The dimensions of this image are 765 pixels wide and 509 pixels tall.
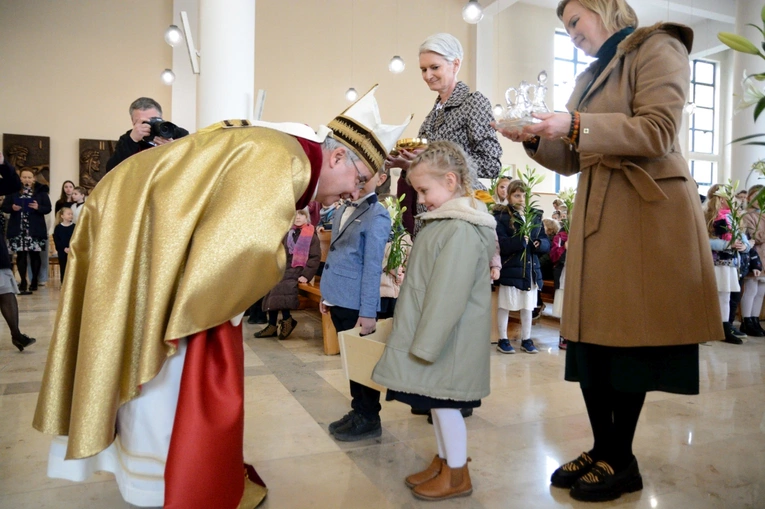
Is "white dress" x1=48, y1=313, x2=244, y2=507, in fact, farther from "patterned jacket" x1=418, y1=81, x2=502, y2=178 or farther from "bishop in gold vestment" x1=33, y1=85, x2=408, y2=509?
"patterned jacket" x1=418, y1=81, x2=502, y2=178

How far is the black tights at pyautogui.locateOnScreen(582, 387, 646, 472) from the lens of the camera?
1880mm

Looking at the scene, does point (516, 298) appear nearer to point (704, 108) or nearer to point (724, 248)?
point (724, 248)

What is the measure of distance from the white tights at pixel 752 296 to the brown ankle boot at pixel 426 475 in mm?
5128

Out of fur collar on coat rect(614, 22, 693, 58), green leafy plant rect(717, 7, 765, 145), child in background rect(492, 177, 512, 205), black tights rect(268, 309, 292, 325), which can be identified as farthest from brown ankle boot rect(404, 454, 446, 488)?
child in background rect(492, 177, 512, 205)

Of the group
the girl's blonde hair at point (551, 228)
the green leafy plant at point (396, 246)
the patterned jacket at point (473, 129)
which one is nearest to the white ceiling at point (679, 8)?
the girl's blonde hair at point (551, 228)

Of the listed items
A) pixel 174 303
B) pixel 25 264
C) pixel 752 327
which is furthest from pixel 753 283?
pixel 25 264

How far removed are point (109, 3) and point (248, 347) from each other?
9191 mm

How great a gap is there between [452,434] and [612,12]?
4.93 feet

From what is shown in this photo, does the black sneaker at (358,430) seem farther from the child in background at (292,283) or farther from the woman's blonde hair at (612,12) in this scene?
the child in background at (292,283)

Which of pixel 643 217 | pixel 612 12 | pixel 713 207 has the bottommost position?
pixel 643 217

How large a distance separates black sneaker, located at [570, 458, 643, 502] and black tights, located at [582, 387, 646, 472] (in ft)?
0.08

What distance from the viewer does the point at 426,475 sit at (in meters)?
2.04

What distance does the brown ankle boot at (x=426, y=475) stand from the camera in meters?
2.03

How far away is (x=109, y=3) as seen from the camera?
10734mm
